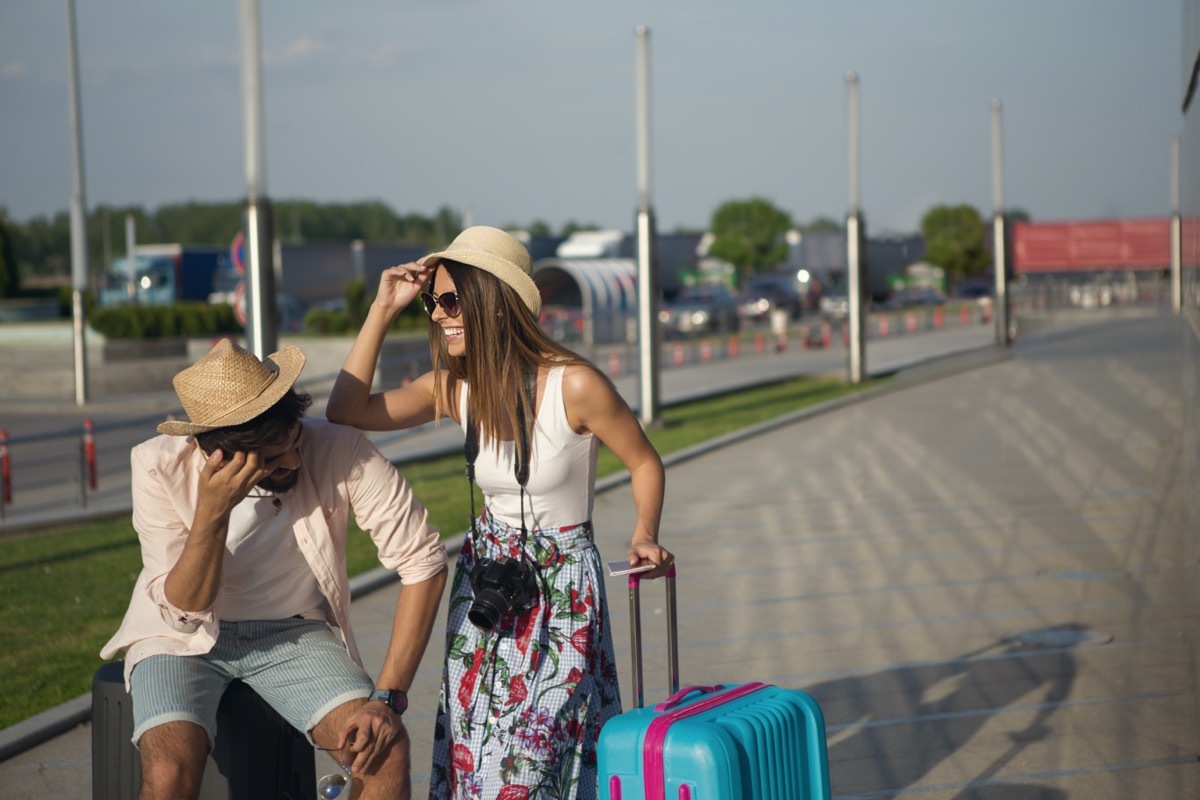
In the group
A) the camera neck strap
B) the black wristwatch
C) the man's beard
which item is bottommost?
the black wristwatch

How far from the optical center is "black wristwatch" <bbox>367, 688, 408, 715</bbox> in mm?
3557

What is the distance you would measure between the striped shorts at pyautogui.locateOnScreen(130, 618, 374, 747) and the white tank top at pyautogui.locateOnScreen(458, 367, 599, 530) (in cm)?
61

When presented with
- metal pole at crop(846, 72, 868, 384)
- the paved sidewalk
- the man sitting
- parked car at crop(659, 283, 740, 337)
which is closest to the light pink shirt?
the man sitting

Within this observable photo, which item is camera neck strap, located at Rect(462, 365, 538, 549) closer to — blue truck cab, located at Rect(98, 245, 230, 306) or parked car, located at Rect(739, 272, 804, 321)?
parked car, located at Rect(739, 272, 804, 321)

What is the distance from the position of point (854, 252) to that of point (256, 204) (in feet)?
51.5

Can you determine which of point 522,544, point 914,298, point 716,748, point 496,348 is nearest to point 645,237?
point 496,348

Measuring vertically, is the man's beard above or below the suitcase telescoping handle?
above

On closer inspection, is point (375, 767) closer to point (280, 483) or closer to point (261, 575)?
point (261, 575)

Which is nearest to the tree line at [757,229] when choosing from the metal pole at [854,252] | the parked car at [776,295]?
the parked car at [776,295]

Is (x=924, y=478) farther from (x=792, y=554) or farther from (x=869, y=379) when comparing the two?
(x=869, y=379)

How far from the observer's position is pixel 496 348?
352 centimetres

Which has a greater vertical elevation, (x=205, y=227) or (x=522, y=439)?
(x=205, y=227)

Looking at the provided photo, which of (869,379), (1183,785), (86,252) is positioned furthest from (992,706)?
(86,252)

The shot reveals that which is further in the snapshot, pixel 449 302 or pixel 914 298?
pixel 914 298
